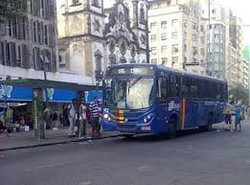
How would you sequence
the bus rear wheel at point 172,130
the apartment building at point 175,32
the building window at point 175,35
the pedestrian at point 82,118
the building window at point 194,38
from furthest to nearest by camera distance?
the building window at point 194,38 < the building window at point 175,35 < the apartment building at point 175,32 < the pedestrian at point 82,118 < the bus rear wheel at point 172,130

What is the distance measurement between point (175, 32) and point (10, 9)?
8852 cm

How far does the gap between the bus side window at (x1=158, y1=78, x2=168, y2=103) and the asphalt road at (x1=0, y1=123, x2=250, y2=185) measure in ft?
10.8

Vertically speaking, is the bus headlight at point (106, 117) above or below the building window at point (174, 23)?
below

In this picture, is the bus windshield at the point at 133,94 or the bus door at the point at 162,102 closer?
the bus windshield at the point at 133,94

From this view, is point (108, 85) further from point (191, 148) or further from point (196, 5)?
point (196, 5)

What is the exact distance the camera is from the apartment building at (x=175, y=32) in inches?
4033

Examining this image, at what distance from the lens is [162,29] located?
106 metres

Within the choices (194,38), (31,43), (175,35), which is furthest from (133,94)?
(194,38)

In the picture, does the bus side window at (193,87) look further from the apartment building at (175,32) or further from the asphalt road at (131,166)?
the apartment building at (175,32)

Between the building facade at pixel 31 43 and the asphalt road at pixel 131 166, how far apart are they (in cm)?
2443

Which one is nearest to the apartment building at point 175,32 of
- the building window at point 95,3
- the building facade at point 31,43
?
the building window at point 95,3

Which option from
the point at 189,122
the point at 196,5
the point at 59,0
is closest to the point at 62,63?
the point at 59,0

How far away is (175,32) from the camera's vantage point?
10312 centimetres

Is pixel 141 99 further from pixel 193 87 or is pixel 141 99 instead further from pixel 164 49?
pixel 164 49
